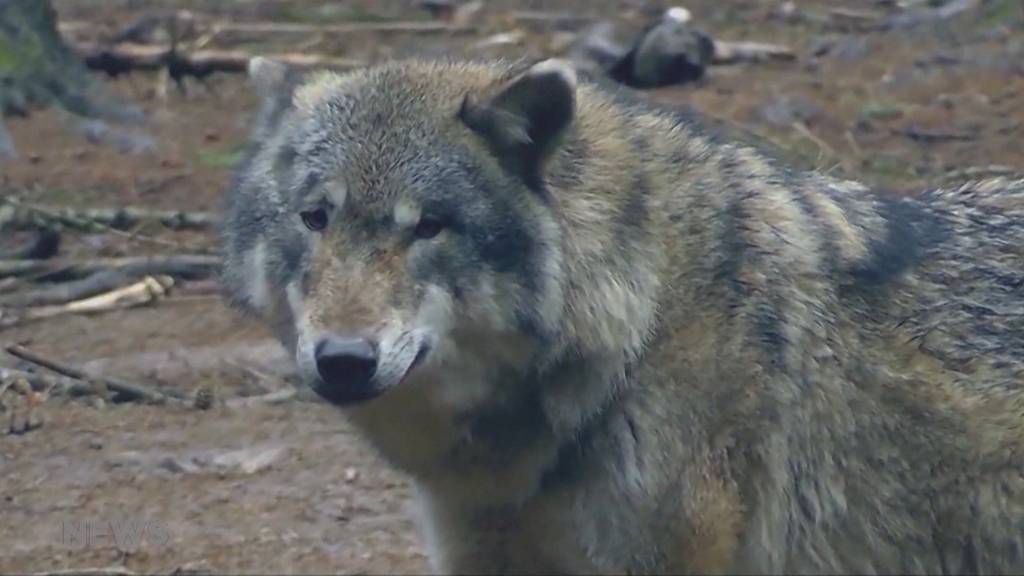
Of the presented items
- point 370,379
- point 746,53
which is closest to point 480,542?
point 370,379

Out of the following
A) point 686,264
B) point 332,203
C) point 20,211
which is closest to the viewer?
point 332,203

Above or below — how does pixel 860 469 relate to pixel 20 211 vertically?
above

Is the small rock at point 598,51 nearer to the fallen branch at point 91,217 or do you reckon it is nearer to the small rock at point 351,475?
the fallen branch at point 91,217

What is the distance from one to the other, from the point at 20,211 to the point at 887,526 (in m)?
5.69

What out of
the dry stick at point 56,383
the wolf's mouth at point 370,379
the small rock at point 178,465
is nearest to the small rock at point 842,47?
the dry stick at point 56,383

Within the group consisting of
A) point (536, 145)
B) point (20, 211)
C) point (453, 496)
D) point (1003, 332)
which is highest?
point (536, 145)

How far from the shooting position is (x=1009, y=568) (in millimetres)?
5105

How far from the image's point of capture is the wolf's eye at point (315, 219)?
15.1ft

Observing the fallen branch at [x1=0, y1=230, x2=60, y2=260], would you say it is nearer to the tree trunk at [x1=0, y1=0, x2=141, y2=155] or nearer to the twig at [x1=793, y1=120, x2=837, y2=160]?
the tree trunk at [x1=0, y1=0, x2=141, y2=155]

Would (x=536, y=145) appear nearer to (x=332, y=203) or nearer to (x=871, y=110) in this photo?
(x=332, y=203)

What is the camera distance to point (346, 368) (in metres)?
4.29

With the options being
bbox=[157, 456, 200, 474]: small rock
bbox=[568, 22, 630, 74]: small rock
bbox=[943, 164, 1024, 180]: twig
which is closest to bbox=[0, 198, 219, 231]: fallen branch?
bbox=[157, 456, 200, 474]: small rock

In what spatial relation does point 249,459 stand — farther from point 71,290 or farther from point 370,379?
point 370,379

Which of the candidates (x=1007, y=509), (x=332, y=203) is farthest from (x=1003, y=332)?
(x=332, y=203)
